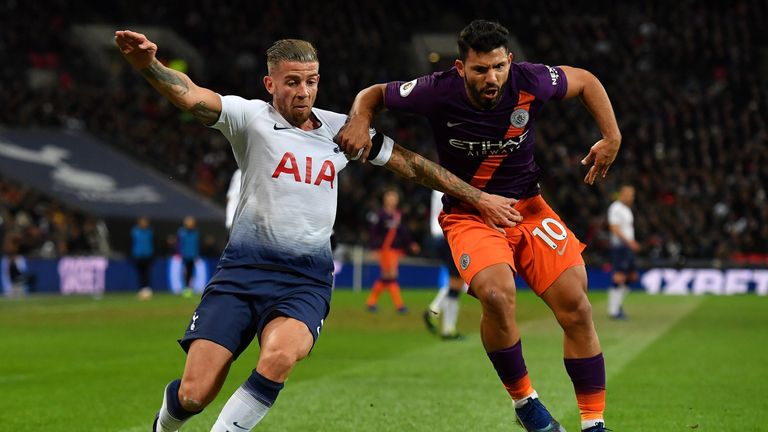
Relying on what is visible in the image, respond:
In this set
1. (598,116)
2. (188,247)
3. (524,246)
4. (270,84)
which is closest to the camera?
(270,84)

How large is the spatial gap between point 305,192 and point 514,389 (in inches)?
76.3

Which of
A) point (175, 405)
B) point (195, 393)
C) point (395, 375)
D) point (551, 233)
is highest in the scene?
point (551, 233)

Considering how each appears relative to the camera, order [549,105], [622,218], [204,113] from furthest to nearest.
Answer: [549,105], [622,218], [204,113]

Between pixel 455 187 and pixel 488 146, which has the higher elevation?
pixel 488 146

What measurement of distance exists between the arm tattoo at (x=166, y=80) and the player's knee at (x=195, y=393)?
1.43 meters

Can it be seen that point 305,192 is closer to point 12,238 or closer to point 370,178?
point 12,238

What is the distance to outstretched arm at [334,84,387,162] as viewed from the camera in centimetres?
632

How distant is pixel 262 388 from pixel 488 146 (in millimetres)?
2141

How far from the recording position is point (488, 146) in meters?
6.99

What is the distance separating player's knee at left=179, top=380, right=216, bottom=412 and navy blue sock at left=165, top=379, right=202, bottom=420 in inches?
2.3

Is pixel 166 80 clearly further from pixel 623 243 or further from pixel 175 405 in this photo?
pixel 623 243

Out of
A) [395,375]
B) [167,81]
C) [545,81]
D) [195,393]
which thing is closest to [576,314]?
[545,81]

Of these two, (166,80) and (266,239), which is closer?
(166,80)

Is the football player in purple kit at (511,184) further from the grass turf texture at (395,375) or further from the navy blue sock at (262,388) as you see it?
the navy blue sock at (262,388)
